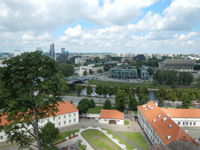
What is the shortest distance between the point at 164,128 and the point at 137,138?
5.45 meters

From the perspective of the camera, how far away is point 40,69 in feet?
34.8

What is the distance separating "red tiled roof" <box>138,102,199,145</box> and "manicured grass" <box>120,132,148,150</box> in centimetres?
315

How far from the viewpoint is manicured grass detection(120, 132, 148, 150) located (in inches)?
913

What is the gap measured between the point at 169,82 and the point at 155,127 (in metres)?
59.8

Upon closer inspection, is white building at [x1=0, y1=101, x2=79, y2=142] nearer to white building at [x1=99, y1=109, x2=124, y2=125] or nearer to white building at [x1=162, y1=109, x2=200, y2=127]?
white building at [x1=99, y1=109, x2=124, y2=125]

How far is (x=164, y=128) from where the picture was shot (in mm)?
22188

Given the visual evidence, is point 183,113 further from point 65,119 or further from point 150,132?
point 65,119

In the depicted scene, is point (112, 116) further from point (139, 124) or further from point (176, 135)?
point (176, 135)

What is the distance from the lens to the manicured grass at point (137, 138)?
2318cm

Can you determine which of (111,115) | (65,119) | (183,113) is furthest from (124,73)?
(65,119)

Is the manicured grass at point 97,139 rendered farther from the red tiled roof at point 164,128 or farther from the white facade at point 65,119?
the red tiled roof at point 164,128

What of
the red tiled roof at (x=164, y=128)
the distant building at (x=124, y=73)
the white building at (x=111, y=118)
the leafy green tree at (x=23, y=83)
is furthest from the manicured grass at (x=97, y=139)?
the distant building at (x=124, y=73)

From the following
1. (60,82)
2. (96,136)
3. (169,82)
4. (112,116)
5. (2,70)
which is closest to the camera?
(2,70)

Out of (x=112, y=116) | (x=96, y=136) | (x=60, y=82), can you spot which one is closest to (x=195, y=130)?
(x=112, y=116)
